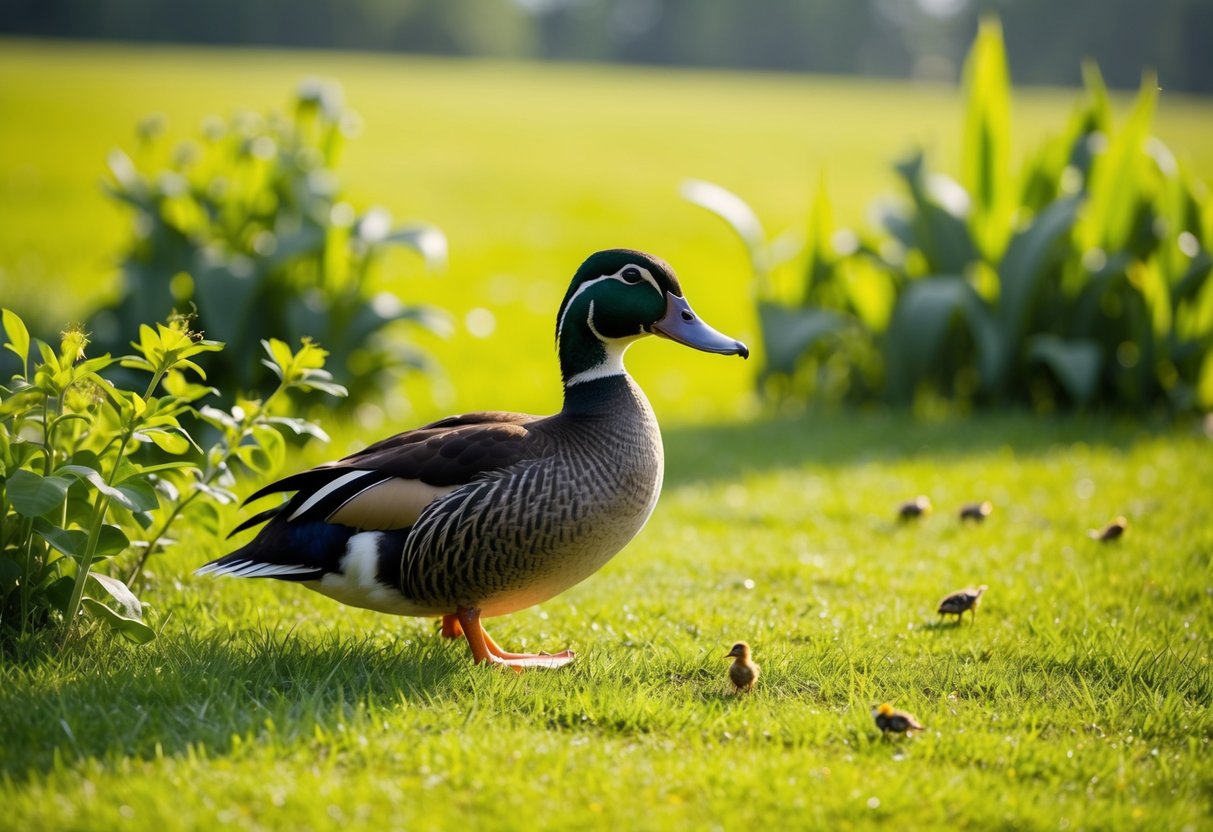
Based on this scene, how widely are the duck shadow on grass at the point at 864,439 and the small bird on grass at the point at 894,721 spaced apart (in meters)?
4.06

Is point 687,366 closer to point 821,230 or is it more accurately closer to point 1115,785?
point 821,230

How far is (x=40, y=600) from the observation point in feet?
13.9

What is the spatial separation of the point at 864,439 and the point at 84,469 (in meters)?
5.97

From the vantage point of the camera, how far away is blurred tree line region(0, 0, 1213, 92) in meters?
57.2

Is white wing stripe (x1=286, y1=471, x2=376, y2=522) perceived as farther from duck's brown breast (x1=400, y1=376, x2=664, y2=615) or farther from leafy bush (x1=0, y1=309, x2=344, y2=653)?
duck's brown breast (x1=400, y1=376, x2=664, y2=615)

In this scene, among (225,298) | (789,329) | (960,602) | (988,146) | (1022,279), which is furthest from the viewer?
(789,329)

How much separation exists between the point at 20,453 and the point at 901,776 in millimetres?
2927

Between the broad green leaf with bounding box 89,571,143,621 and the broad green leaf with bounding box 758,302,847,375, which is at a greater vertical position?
the broad green leaf with bounding box 758,302,847,375

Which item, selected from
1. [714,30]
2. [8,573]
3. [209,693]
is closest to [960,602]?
[209,693]

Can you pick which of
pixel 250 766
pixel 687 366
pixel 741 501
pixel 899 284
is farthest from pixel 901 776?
pixel 687 366

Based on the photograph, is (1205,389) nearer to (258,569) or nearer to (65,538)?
(258,569)

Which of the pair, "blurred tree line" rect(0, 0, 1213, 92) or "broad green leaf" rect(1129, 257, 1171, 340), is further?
"blurred tree line" rect(0, 0, 1213, 92)

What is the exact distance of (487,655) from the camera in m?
4.42

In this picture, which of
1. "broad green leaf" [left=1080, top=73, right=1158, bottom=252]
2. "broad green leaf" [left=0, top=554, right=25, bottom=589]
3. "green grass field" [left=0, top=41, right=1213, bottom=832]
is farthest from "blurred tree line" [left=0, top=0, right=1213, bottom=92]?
"broad green leaf" [left=0, top=554, right=25, bottom=589]
